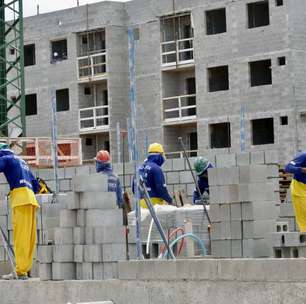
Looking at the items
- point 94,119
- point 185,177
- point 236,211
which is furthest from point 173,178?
point 94,119

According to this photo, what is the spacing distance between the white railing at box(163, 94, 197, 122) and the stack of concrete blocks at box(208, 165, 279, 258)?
1099 inches

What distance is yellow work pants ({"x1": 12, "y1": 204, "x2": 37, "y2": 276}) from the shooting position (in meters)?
14.0

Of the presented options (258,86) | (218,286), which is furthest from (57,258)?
(258,86)

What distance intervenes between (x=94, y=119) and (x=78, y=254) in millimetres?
32083

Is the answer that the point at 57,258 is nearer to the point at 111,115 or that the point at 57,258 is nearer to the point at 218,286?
the point at 218,286

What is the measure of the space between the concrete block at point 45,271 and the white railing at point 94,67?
32.2 meters

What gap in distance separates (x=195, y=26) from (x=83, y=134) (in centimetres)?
618

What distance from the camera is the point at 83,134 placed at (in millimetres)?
45781

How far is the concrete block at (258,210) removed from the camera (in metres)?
14.4

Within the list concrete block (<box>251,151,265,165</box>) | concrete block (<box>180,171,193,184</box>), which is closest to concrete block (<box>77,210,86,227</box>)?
concrete block (<box>251,151,265,165</box>)

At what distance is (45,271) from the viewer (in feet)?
44.3

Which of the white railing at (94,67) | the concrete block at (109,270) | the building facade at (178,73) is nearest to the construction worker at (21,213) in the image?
the concrete block at (109,270)

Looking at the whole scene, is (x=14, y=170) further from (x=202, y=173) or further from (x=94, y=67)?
(x=94, y=67)

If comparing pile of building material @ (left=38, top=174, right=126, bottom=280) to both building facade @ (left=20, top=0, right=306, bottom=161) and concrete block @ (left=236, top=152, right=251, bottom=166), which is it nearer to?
concrete block @ (left=236, top=152, right=251, bottom=166)
